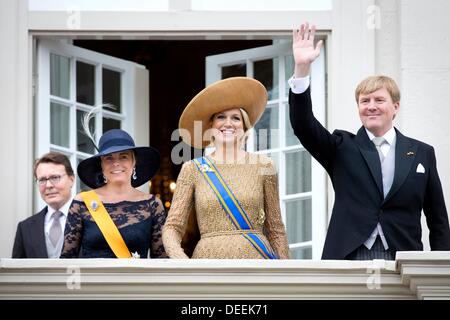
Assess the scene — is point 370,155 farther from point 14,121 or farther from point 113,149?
point 14,121

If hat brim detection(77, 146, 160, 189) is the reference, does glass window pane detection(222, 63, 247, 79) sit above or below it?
above

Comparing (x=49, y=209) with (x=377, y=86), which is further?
(x=49, y=209)

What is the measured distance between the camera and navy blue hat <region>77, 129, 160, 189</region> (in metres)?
11.3

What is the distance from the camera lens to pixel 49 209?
11.9 meters

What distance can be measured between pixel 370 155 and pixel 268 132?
229cm

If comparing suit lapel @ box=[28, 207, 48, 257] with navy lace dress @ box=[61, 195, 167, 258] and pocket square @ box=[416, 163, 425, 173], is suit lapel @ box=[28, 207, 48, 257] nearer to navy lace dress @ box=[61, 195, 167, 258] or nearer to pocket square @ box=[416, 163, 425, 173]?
navy lace dress @ box=[61, 195, 167, 258]

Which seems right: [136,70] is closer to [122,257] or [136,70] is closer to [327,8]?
[327,8]

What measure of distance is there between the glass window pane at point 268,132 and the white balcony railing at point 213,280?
278cm

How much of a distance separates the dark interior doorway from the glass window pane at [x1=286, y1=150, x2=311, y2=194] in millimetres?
3028

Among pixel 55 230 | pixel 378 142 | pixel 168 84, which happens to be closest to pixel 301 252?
pixel 55 230

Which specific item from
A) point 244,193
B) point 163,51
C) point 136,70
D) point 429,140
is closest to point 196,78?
point 163,51

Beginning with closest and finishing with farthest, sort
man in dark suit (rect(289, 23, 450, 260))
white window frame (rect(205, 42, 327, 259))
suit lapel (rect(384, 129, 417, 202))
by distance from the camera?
man in dark suit (rect(289, 23, 450, 260))
suit lapel (rect(384, 129, 417, 202))
white window frame (rect(205, 42, 327, 259))

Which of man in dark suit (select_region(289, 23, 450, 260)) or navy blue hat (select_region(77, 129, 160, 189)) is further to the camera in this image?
navy blue hat (select_region(77, 129, 160, 189))

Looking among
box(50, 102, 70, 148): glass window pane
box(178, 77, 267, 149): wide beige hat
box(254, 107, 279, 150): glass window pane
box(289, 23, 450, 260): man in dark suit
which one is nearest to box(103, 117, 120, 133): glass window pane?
box(50, 102, 70, 148): glass window pane
